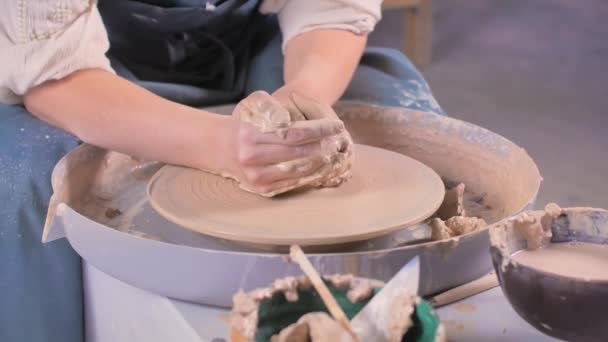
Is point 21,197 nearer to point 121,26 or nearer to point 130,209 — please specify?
point 130,209

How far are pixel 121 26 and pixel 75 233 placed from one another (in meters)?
0.62

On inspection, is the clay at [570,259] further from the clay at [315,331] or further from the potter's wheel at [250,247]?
the clay at [315,331]

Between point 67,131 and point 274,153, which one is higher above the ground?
point 274,153

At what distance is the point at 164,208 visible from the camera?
106 cm

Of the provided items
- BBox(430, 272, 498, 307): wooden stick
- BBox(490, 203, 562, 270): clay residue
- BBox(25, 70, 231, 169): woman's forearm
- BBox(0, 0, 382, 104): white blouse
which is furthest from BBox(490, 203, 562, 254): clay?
BBox(0, 0, 382, 104): white blouse

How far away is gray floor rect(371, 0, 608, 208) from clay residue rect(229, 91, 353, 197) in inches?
68.3

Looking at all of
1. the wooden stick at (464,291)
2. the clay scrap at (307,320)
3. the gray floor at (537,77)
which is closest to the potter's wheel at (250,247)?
the wooden stick at (464,291)

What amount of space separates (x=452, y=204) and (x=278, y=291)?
501mm

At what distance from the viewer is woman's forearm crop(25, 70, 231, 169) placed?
1.17m

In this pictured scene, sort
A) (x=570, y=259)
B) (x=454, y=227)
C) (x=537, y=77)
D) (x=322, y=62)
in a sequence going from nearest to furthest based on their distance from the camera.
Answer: (x=570, y=259)
(x=454, y=227)
(x=322, y=62)
(x=537, y=77)

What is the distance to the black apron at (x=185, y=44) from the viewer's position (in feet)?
4.89

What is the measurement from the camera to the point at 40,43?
1.21 m

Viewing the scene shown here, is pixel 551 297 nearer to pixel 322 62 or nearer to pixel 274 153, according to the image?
pixel 274 153

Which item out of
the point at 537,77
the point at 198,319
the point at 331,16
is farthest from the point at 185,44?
the point at 537,77
